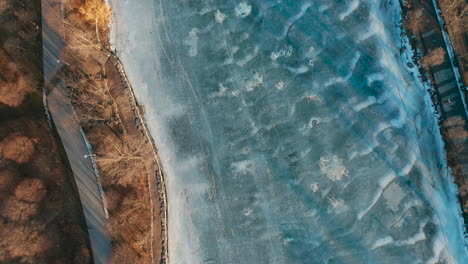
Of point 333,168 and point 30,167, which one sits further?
point 30,167

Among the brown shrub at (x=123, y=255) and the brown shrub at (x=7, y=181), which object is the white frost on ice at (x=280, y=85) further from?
the brown shrub at (x=7, y=181)

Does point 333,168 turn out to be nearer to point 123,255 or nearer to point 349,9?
point 349,9

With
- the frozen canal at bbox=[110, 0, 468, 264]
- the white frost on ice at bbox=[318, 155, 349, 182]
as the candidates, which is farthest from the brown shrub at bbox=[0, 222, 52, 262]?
the white frost on ice at bbox=[318, 155, 349, 182]

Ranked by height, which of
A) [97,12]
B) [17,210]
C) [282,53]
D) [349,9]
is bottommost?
[17,210]

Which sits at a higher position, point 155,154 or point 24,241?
point 155,154

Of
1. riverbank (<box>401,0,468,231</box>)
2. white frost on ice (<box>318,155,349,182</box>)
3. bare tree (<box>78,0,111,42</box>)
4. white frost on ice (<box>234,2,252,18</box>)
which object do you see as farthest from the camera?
white frost on ice (<box>234,2,252,18</box>)

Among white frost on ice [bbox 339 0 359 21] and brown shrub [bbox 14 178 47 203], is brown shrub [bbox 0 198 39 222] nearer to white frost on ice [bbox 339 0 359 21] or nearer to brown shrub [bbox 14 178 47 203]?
brown shrub [bbox 14 178 47 203]

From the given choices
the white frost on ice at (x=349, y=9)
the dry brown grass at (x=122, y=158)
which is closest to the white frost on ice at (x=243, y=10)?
the white frost on ice at (x=349, y=9)

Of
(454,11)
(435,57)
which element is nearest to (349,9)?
(435,57)
